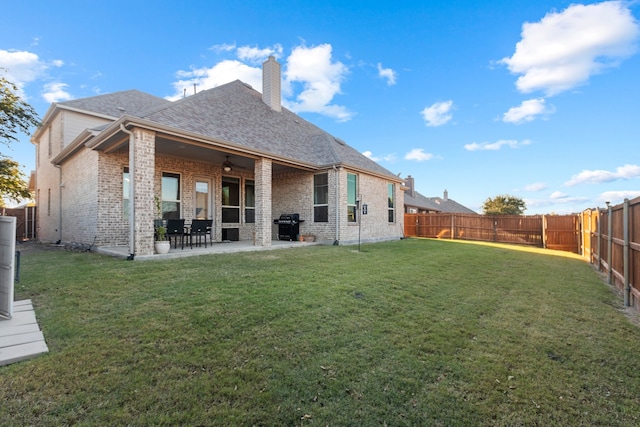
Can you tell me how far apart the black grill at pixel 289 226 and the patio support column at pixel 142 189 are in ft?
19.2

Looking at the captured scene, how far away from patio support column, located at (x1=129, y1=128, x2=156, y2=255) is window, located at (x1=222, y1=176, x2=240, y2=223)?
5007 millimetres

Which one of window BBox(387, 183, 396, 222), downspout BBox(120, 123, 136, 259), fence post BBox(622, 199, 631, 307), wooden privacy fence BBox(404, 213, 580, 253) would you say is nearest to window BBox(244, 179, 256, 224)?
downspout BBox(120, 123, 136, 259)

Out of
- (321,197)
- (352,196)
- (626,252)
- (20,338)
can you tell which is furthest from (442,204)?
(20,338)

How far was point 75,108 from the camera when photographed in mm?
12711

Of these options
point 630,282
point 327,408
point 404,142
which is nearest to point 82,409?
point 327,408

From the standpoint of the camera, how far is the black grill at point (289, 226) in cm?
1219

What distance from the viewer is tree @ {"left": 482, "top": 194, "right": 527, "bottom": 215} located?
3092cm

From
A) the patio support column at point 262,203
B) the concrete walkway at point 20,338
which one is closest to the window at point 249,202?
the patio support column at point 262,203

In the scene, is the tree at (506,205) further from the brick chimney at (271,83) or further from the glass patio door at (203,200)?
the glass patio door at (203,200)

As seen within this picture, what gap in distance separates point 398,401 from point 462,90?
1442 cm

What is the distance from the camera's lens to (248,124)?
11.1 m

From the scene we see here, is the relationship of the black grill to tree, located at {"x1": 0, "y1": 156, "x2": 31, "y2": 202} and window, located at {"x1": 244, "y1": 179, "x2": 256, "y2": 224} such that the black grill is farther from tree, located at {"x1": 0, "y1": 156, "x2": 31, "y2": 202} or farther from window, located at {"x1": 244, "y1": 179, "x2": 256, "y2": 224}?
tree, located at {"x1": 0, "y1": 156, "x2": 31, "y2": 202}

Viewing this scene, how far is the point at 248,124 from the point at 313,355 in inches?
394

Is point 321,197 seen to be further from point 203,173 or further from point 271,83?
point 271,83
